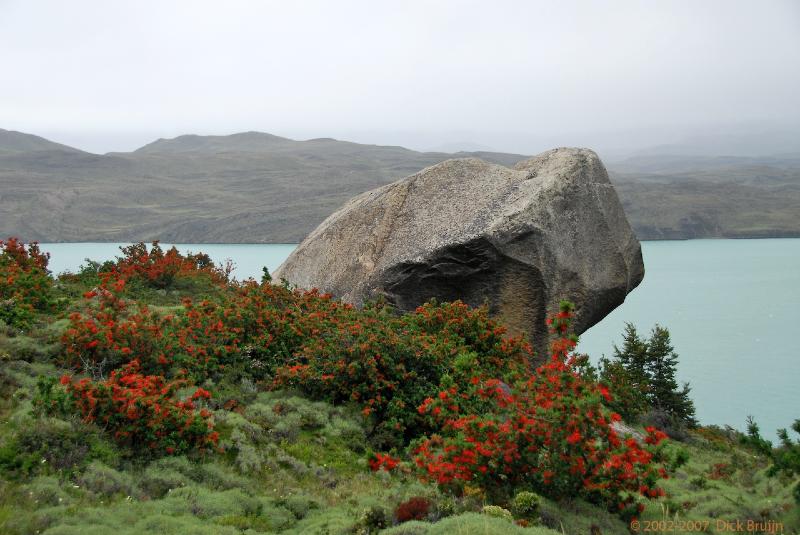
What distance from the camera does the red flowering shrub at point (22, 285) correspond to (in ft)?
34.4

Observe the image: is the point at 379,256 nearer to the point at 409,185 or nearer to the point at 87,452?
the point at 409,185

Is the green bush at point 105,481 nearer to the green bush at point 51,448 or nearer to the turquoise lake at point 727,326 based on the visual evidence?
the green bush at point 51,448

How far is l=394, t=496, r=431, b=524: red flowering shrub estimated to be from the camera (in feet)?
20.1

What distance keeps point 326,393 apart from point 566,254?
6.36m

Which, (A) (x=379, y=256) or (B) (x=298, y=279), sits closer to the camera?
(A) (x=379, y=256)

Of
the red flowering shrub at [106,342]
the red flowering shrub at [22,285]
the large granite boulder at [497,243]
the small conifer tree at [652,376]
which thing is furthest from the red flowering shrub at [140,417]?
the small conifer tree at [652,376]

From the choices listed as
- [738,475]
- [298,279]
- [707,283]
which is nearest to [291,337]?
[298,279]

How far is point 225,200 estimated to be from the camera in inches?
3964

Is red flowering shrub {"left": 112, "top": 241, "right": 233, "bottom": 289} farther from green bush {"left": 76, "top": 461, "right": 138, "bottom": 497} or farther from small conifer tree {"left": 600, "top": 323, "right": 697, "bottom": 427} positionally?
small conifer tree {"left": 600, "top": 323, "right": 697, "bottom": 427}

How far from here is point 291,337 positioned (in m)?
12.0

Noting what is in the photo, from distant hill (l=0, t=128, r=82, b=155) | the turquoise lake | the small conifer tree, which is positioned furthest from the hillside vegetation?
distant hill (l=0, t=128, r=82, b=155)

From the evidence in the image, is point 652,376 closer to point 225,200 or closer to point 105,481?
point 105,481

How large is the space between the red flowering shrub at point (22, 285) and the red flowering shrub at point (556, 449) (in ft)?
24.0

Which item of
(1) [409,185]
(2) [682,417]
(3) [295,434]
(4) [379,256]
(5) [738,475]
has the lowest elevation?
(2) [682,417]
